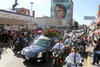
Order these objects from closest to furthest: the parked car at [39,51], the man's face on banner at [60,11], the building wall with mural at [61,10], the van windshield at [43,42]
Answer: the parked car at [39,51]
the van windshield at [43,42]
the man's face on banner at [60,11]
the building wall with mural at [61,10]

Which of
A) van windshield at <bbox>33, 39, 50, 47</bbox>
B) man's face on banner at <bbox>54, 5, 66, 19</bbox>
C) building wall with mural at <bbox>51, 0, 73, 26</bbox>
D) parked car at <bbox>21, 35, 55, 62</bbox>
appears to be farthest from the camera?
building wall with mural at <bbox>51, 0, 73, 26</bbox>

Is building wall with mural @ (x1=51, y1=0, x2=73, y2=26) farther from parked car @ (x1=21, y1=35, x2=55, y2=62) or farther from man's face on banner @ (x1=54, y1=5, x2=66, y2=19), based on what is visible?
parked car @ (x1=21, y1=35, x2=55, y2=62)

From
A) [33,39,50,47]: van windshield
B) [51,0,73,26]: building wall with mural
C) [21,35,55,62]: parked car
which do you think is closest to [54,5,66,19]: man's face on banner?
[51,0,73,26]: building wall with mural

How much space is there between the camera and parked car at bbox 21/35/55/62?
749cm

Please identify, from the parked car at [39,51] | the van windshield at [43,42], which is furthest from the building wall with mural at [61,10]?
the parked car at [39,51]

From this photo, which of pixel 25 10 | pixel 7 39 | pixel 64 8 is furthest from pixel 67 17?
pixel 7 39

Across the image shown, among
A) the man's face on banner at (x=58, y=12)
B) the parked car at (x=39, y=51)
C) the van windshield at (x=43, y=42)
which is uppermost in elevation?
the man's face on banner at (x=58, y=12)

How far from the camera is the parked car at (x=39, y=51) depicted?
749cm

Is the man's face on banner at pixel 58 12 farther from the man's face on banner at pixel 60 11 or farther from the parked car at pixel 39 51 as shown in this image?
the parked car at pixel 39 51

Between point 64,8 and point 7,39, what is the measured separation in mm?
96052

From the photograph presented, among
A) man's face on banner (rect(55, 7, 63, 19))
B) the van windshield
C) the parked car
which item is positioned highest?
man's face on banner (rect(55, 7, 63, 19))

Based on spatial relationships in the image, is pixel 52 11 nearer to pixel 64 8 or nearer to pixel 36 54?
pixel 64 8

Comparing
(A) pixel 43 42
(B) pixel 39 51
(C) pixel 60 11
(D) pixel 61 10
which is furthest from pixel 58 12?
(B) pixel 39 51

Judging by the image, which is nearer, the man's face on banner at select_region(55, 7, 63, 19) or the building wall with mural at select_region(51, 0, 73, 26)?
the man's face on banner at select_region(55, 7, 63, 19)
